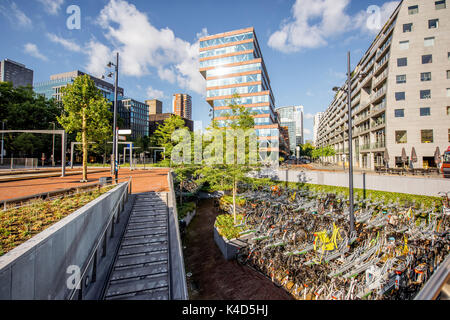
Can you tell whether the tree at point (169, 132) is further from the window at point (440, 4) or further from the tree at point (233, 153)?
the window at point (440, 4)

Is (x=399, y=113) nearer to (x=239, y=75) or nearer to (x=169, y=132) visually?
(x=239, y=75)

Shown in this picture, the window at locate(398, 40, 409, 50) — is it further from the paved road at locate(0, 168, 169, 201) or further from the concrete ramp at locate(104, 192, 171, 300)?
the concrete ramp at locate(104, 192, 171, 300)

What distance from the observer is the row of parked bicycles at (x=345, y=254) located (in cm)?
564

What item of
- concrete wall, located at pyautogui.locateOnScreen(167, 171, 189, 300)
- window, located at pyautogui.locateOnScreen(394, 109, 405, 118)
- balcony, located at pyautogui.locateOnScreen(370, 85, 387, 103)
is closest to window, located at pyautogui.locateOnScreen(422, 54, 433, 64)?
balcony, located at pyautogui.locateOnScreen(370, 85, 387, 103)

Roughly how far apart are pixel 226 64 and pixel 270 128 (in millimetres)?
19002

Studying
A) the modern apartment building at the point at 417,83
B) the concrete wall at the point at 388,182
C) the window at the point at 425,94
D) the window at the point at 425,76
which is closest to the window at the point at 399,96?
the modern apartment building at the point at 417,83

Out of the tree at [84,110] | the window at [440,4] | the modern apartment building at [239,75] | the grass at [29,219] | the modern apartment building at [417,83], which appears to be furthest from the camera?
the modern apartment building at [239,75]

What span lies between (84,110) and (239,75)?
127ft

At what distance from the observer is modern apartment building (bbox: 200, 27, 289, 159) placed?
42531mm

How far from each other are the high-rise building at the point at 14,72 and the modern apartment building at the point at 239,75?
107 metres

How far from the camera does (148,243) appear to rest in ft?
23.9

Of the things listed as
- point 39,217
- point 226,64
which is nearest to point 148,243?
point 39,217

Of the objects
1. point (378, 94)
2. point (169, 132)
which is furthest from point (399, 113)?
point (169, 132)

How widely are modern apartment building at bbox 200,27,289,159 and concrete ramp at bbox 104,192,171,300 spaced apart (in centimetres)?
3578
